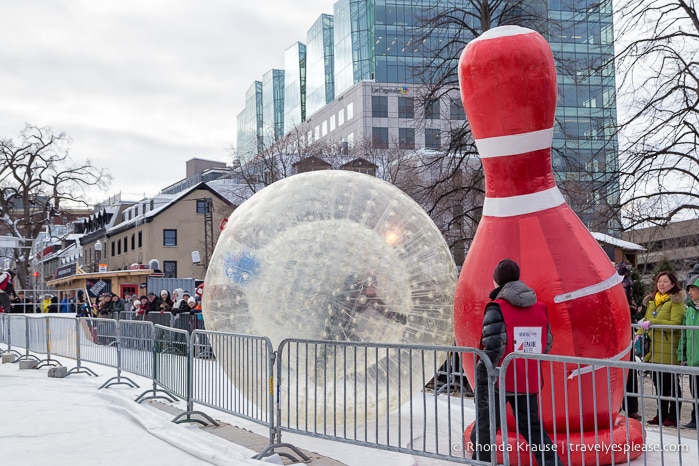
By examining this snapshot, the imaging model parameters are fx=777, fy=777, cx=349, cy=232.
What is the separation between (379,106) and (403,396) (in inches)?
2305

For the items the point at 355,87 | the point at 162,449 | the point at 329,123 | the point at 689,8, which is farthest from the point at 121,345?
the point at 329,123

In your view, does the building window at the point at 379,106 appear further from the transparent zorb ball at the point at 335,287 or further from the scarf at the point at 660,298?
the transparent zorb ball at the point at 335,287

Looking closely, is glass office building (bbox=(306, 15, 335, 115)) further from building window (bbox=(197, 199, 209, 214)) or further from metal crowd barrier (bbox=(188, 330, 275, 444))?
metal crowd barrier (bbox=(188, 330, 275, 444))

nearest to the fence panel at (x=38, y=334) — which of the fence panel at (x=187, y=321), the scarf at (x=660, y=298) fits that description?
the fence panel at (x=187, y=321)

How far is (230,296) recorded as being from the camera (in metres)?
6.90

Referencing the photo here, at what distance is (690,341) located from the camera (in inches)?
316

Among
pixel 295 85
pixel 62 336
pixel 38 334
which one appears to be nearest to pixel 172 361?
pixel 62 336

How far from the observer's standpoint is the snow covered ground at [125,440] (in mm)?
6281

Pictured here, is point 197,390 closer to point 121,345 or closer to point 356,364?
point 356,364

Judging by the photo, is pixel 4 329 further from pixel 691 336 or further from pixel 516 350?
pixel 516 350

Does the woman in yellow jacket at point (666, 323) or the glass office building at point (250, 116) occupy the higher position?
the glass office building at point (250, 116)

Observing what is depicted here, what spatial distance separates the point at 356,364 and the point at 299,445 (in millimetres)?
1037

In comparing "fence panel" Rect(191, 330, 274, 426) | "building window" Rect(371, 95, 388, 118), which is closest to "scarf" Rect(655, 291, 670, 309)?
"fence panel" Rect(191, 330, 274, 426)

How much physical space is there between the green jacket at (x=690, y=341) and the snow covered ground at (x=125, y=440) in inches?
37.6
